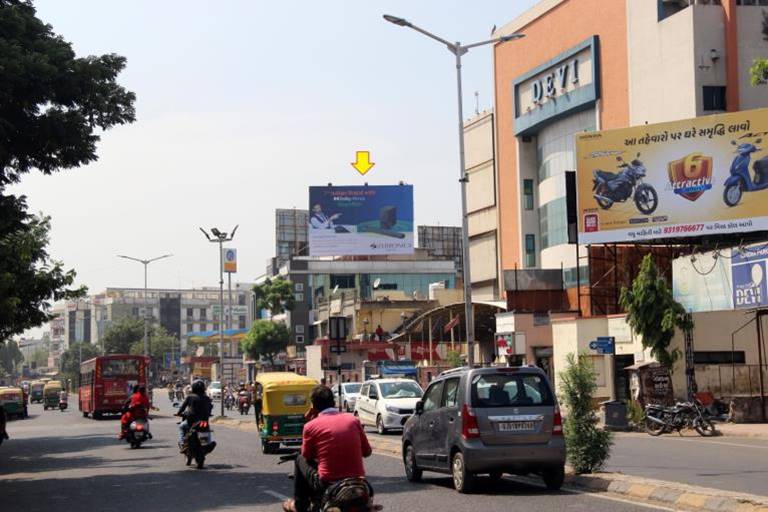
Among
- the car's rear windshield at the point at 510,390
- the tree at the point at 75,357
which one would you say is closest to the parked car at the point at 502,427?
the car's rear windshield at the point at 510,390

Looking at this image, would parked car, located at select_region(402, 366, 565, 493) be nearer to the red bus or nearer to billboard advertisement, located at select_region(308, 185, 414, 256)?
the red bus

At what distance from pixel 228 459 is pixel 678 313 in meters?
17.9

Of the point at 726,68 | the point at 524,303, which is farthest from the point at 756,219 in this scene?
the point at 524,303

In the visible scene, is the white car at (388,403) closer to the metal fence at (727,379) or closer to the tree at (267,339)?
the metal fence at (727,379)

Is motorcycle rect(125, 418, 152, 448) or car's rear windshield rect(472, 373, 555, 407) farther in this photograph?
motorcycle rect(125, 418, 152, 448)

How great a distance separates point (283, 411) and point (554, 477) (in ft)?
36.9

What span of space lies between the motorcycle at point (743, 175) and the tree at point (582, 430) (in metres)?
Result: 24.9

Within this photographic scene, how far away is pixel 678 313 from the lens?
36000mm

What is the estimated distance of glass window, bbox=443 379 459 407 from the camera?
16297mm

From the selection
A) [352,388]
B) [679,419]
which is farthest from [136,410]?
[352,388]

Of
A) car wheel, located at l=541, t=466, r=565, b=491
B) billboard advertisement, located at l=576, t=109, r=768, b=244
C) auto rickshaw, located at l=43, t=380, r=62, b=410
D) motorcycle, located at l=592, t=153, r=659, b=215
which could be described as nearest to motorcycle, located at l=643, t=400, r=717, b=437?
billboard advertisement, located at l=576, t=109, r=768, b=244

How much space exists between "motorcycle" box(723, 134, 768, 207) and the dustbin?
11.4m

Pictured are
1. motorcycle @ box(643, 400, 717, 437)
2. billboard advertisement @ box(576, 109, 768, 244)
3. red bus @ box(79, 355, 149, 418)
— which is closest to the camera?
motorcycle @ box(643, 400, 717, 437)

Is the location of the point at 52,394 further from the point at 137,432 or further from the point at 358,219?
the point at 137,432
